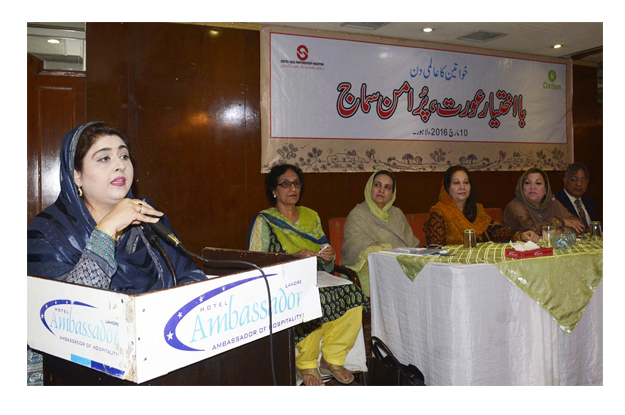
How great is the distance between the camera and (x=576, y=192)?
432cm

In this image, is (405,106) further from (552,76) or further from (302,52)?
(552,76)

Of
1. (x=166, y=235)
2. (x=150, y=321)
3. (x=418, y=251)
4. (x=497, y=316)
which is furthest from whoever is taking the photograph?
(x=418, y=251)

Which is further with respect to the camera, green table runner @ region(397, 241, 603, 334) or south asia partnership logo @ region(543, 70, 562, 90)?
south asia partnership logo @ region(543, 70, 562, 90)

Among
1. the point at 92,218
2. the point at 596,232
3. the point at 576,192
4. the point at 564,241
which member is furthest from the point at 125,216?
the point at 576,192

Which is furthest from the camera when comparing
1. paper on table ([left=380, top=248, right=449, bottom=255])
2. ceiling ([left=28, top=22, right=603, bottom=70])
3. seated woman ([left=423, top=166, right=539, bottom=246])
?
ceiling ([left=28, top=22, right=603, bottom=70])

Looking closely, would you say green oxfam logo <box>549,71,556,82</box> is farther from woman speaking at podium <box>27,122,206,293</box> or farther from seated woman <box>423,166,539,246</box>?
woman speaking at podium <box>27,122,206,293</box>

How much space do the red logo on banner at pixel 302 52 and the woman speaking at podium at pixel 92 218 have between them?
2.69 meters

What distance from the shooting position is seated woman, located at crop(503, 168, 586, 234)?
377 centimetres

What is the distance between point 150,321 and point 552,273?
204 cm

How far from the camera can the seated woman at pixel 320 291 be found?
2.84 meters

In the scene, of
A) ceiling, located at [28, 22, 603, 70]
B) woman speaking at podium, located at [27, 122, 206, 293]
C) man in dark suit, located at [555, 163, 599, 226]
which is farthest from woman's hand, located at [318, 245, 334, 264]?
man in dark suit, located at [555, 163, 599, 226]

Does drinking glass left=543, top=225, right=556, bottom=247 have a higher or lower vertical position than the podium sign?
higher

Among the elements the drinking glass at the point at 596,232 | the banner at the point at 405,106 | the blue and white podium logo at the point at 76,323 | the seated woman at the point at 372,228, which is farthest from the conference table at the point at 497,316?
the banner at the point at 405,106

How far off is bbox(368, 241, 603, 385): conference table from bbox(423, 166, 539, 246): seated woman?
0.83 meters
